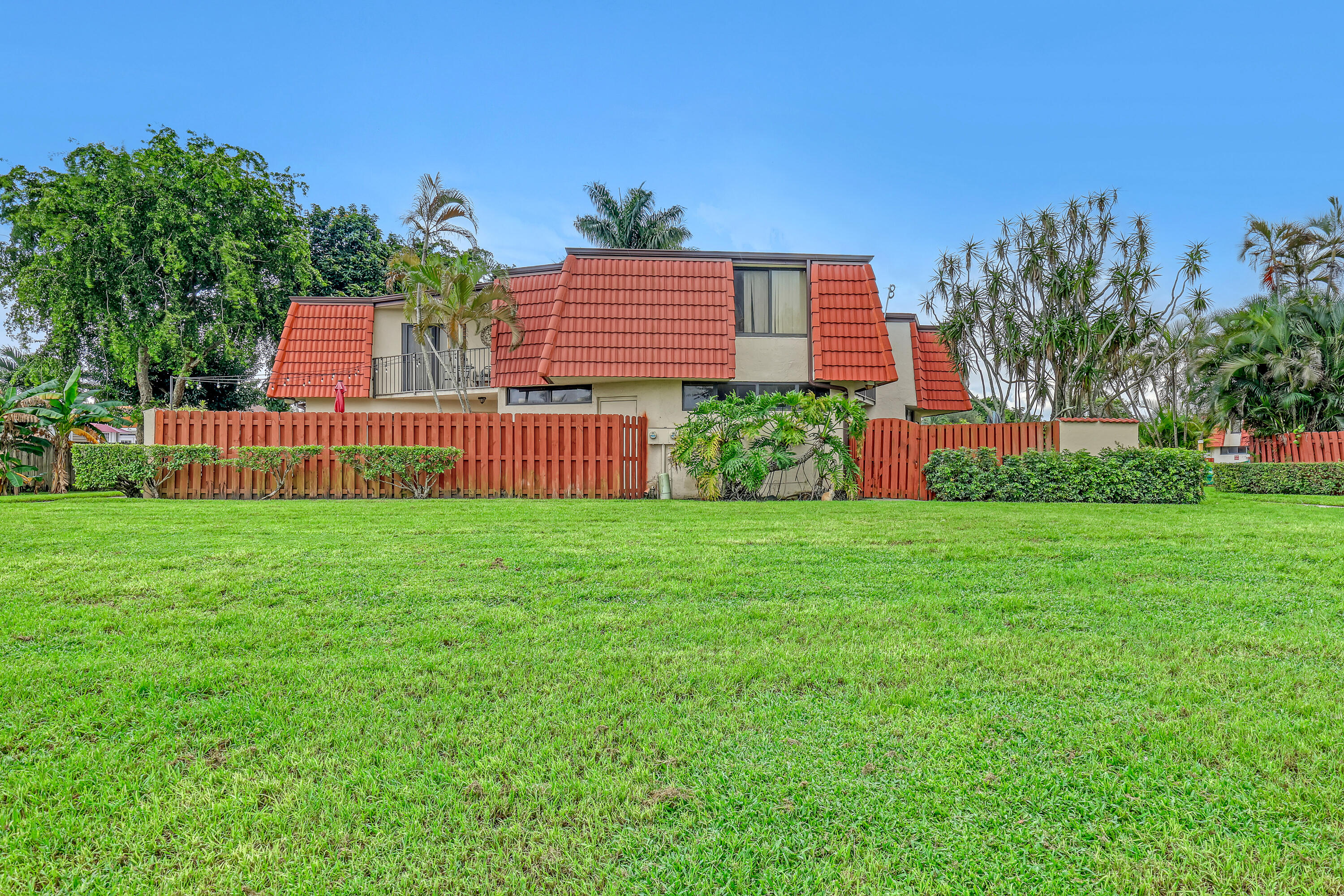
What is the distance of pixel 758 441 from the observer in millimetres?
13602

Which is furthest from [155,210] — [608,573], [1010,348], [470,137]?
[1010,348]

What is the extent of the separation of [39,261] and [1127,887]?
113 ft

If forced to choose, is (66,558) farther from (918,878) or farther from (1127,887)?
(1127,887)

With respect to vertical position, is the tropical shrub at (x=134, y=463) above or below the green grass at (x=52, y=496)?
above

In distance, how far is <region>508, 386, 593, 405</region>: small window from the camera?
17828 millimetres

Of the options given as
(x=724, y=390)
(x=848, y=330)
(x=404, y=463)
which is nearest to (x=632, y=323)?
(x=724, y=390)

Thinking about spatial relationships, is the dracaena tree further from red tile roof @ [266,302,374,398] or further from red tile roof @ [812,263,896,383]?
red tile roof @ [266,302,374,398]

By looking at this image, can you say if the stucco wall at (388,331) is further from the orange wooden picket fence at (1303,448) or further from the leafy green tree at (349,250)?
the orange wooden picket fence at (1303,448)

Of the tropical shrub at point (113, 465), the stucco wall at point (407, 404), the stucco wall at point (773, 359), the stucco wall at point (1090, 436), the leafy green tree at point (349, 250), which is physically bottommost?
the tropical shrub at point (113, 465)

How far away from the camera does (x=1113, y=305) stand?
20.9 metres

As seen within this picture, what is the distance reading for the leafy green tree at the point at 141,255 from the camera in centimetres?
2330

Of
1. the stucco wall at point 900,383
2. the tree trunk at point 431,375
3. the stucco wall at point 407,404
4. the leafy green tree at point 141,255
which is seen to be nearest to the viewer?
the tree trunk at point 431,375

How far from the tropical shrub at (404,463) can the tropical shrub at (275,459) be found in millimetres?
687

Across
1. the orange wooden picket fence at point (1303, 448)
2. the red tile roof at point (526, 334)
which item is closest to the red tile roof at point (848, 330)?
the red tile roof at point (526, 334)
